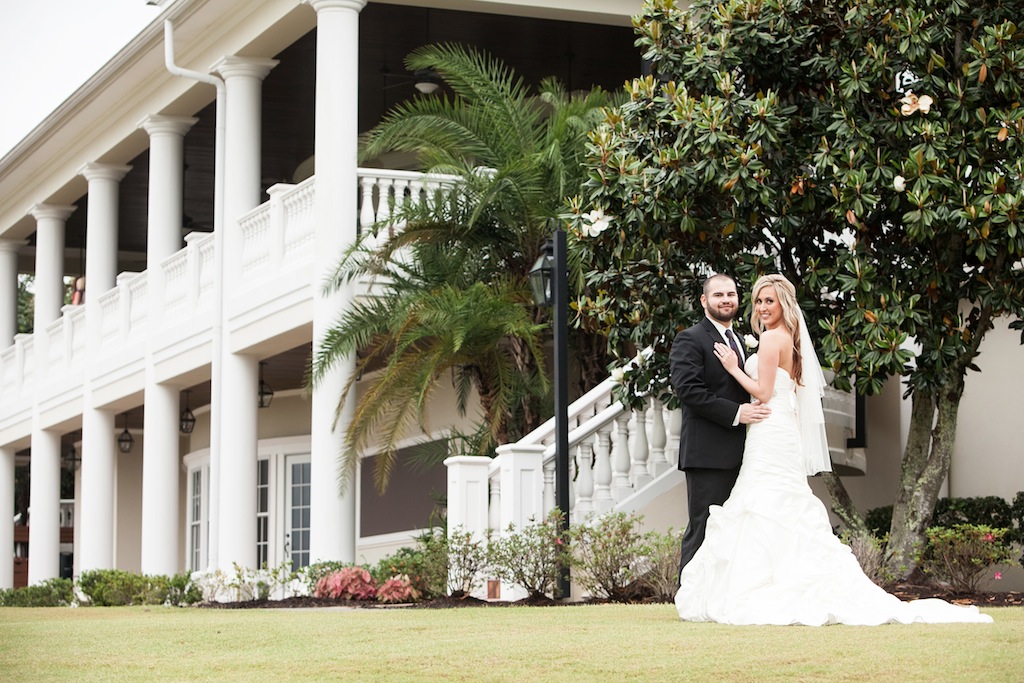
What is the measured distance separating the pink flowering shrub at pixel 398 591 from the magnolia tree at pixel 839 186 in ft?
8.10

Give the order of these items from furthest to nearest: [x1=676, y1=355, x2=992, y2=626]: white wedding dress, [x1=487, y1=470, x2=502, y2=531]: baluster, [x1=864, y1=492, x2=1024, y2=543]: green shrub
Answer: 1. [x1=864, y1=492, x2=1024, y2=543]: green shrub
2. [x1=487, y1=470, x2=502, y2=531]: baluster
3. [x1=676, y1=355, x2=992, y2=626]: white wedding dress

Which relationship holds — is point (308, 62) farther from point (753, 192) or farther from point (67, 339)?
point (753, 192)

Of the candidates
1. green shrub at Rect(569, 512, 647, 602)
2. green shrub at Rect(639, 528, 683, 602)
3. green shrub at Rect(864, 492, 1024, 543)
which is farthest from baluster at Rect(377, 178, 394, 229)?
green shrub at Rect(864, 492, 1024, 543)

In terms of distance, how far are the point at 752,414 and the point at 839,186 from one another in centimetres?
338

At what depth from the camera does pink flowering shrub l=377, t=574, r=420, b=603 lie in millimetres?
13062

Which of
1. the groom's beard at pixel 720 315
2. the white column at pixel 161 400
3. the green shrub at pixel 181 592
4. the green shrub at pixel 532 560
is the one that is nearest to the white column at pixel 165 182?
the white column at pixel 161 400

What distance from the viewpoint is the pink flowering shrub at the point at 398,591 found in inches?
514

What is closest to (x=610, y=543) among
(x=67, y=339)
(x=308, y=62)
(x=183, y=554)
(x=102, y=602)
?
(x=102, y=602)

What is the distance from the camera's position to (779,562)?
8617 millimetres

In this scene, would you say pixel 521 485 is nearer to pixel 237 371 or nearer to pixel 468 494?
pixel 468 494

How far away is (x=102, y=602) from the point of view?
18.3 metres

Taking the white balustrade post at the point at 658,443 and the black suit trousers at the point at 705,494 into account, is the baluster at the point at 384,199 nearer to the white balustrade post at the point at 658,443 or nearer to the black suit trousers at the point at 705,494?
the white balustrade post at the point at 658,443

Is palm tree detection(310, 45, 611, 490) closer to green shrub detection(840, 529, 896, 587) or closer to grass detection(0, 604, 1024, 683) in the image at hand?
green shrub detection(840, 529, 896, 587)

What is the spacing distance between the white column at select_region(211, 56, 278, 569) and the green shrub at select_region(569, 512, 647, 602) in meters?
6.91
